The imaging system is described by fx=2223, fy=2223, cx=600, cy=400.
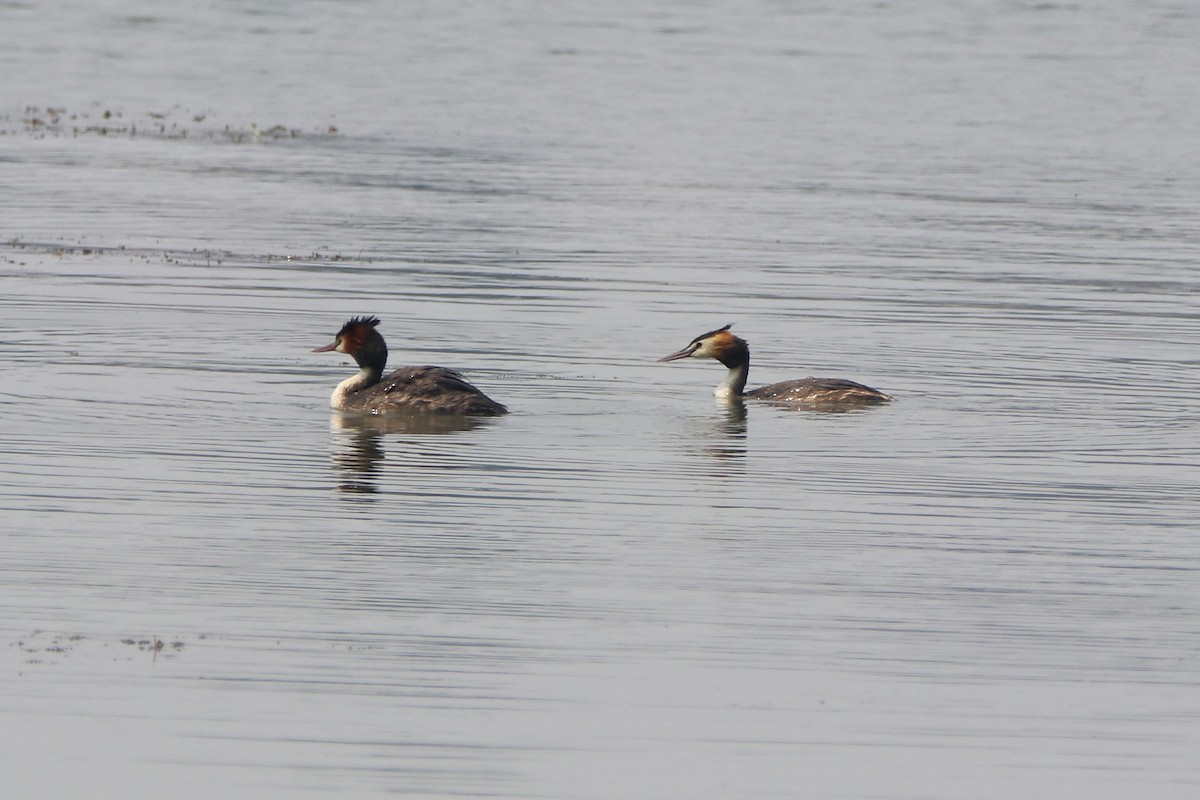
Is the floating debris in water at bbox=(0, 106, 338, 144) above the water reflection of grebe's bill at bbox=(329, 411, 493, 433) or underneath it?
above

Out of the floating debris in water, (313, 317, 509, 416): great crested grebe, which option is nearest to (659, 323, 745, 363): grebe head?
(313, 317, 509, 416): great crested grebe

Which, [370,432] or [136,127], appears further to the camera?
[136,127]

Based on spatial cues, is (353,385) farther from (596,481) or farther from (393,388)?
(596,481)

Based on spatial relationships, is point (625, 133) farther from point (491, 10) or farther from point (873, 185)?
point (491, 10)

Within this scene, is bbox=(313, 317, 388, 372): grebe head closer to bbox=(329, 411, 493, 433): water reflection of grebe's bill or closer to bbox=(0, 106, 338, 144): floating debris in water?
bbox=(329, 411, 493, 433): water reflection of grebe's bill

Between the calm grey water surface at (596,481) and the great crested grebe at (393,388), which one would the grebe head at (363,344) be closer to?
the great crested grebe at (393,388)

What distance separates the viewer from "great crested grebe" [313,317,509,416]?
17141mm

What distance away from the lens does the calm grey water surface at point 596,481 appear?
923cm

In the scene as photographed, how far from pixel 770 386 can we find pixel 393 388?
3.37 meters

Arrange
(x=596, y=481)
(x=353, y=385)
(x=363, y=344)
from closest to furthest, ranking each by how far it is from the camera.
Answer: (x=596, y=481) → (x=353, y=385) → (x=363, y=344)

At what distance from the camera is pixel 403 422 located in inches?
688

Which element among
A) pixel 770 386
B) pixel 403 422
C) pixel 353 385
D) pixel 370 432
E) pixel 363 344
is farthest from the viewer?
Result: pixel 770 386

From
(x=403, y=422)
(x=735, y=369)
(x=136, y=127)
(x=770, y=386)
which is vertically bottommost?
(x=403, y=422)

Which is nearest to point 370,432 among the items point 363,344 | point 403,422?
point 403,422
